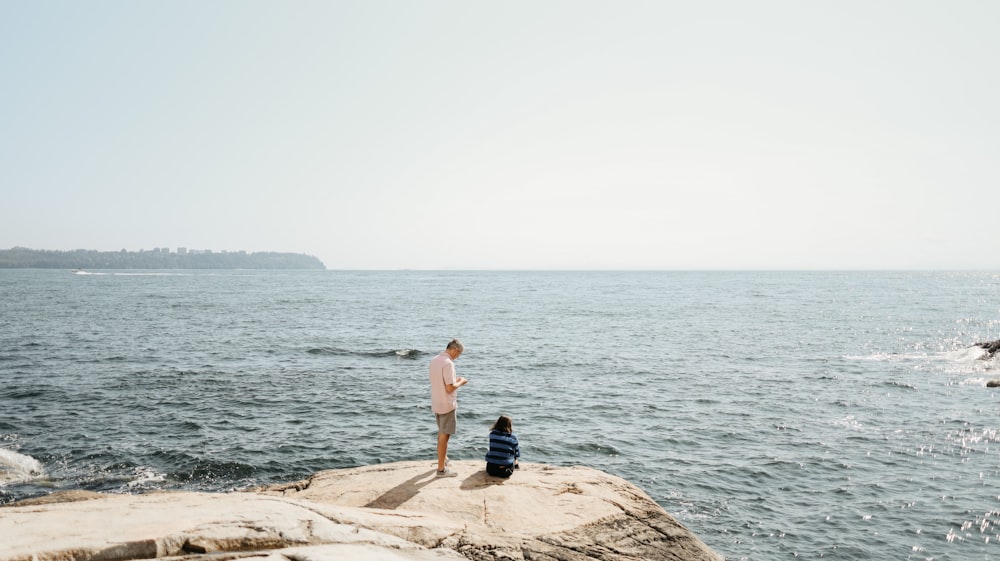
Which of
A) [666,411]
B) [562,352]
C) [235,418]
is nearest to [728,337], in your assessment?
[562,352]

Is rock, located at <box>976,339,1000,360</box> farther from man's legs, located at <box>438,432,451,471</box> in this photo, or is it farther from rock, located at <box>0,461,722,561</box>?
man's legs, located at <box>438,432,451,471</box>

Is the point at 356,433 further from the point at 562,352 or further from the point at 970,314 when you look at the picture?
the point at 970,314

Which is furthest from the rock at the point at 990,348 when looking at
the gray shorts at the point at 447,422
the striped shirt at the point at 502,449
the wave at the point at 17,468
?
the wave at the point at 17,468

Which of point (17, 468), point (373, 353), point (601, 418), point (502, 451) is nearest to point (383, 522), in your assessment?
point (502, 451)

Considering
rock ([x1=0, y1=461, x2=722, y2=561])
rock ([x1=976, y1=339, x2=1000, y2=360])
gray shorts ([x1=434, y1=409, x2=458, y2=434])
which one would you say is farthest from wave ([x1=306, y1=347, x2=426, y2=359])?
rock ([x1=976, y1=339, x2=1000, y2=360])

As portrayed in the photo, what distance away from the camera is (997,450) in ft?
62.2

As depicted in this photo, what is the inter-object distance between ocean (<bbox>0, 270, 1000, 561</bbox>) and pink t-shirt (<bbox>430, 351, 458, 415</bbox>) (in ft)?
4.69

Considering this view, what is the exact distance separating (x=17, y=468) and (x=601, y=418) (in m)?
18.5

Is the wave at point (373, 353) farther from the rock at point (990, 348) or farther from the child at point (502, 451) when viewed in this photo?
the rock at point (990, 348)

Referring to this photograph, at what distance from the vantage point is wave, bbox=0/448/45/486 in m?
15.8

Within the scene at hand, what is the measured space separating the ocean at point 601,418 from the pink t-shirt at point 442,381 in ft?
4.69

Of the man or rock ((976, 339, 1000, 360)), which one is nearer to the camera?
the man

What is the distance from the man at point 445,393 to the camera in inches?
425

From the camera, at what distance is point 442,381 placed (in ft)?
35.7
